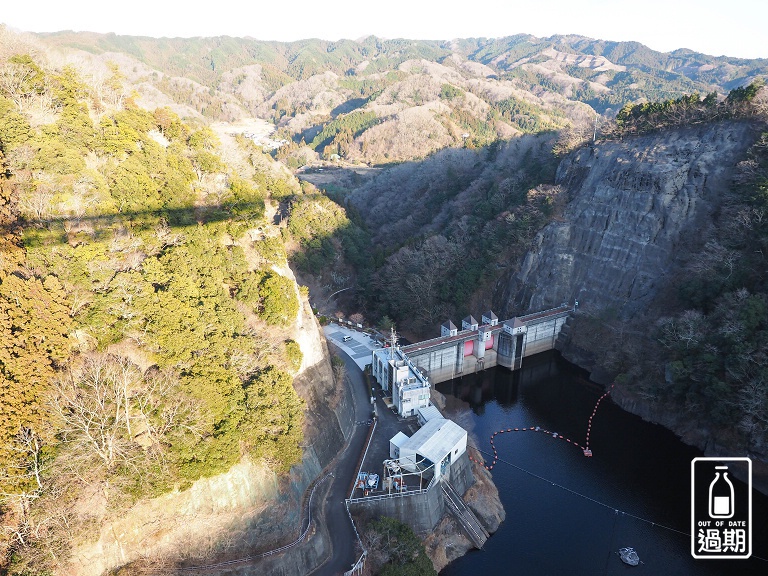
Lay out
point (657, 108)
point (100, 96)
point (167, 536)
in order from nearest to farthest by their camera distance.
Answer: point (167, 536), point (100, 96), point (657, 108)

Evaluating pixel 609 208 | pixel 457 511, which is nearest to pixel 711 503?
pixel 457 511

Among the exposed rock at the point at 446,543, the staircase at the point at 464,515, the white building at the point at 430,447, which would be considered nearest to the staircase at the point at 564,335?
the white building at the point at 430,447

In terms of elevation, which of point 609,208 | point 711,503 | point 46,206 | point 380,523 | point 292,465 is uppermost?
point 46,206

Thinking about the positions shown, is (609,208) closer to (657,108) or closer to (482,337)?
(657,108)

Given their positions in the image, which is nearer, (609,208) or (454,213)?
(609,208)

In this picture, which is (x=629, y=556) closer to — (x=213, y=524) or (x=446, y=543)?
(x=446, y=543)

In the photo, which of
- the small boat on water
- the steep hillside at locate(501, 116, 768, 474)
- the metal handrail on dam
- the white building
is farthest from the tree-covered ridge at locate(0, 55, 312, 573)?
the steep hillside at locate(501, 116, 768, 474)

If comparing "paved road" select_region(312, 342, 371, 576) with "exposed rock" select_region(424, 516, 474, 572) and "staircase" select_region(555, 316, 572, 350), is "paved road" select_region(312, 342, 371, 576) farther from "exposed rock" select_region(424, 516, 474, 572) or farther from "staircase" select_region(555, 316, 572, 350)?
"staircase" select_region(555, 316, 572, 350)
